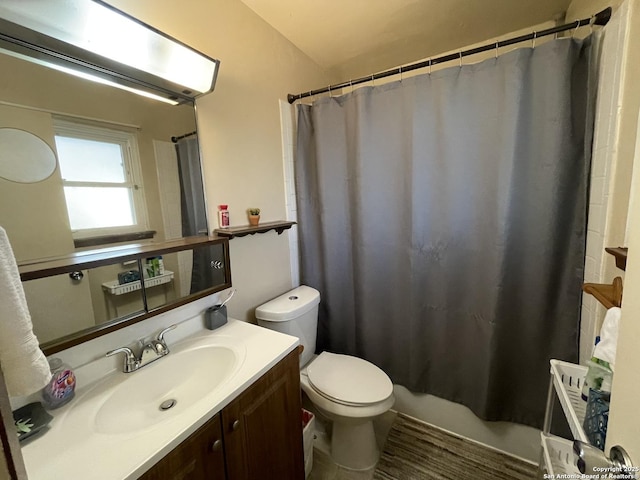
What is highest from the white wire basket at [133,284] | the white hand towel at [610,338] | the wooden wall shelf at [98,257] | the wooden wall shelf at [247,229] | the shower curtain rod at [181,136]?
the shower curtain rod at [181,136]

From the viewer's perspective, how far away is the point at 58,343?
2.57 feet

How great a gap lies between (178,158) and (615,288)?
1.60 meters

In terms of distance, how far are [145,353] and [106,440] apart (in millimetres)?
331

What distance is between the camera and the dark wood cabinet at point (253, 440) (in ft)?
2.29

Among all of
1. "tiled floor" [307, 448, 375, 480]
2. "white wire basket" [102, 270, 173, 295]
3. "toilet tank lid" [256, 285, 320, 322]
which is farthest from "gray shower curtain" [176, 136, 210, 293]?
"tiled floor" [307, 448, 375, 480]

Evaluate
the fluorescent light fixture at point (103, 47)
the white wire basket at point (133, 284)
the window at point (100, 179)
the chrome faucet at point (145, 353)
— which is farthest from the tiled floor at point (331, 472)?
the fluorescent light fixture at point (103, 47)

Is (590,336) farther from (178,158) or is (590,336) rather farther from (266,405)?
(178,158)

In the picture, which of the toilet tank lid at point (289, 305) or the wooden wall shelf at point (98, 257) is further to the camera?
the toilet tank lid at point (289, 305)

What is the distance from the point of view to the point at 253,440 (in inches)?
35.4

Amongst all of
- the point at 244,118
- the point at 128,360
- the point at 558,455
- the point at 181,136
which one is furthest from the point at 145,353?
the point at 558,455

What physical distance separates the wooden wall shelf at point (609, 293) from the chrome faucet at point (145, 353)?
1469 millimetres

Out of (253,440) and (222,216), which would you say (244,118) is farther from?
(253,440)

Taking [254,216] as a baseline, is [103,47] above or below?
above

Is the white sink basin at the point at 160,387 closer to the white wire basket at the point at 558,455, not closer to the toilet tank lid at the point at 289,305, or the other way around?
the toilet tank lid at the point at 289,305
